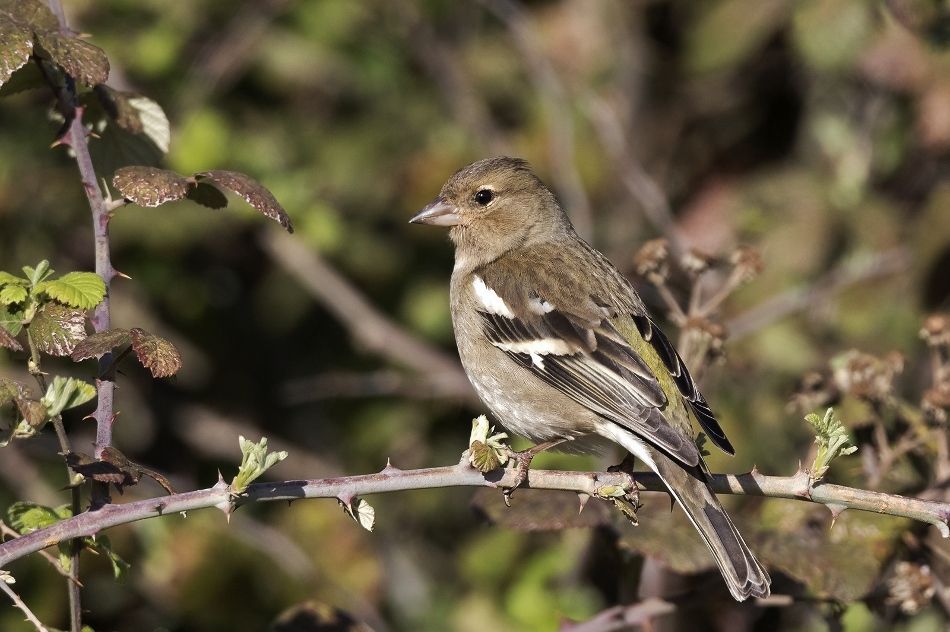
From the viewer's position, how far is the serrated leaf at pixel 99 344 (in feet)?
9.19

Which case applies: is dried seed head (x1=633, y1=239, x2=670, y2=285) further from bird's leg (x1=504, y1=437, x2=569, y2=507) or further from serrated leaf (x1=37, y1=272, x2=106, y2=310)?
serrated leaf (x1=37, y1=272, x2=106, y2=310)

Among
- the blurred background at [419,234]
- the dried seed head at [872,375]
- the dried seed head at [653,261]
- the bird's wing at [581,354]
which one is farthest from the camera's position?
the blurred background at [419,234]

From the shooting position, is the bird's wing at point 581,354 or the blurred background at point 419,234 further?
the blurred background at point 419,234

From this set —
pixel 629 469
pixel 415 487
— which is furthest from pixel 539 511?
pixel 415 487

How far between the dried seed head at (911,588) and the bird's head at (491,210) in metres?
2.35

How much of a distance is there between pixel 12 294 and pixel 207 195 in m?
0.64

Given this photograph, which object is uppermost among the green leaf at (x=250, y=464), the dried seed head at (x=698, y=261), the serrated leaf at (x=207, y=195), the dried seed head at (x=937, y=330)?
the serrated leaf at (x=207, y=195)

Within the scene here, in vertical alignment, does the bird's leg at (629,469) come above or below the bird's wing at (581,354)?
below

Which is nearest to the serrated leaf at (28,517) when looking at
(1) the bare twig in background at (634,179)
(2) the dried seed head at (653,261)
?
(2) the dried seed head at (653,261)

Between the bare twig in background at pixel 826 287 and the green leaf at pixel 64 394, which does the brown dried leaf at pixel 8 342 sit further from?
the bare twig in background at pixel 826 287

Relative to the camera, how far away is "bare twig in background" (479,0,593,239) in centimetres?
713

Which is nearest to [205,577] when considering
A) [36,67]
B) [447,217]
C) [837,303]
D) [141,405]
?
[141,405]

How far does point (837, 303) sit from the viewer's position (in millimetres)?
7090

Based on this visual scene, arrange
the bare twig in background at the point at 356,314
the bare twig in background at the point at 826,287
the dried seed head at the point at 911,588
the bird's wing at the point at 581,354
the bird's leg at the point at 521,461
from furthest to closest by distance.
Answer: the bare twig in background at the point at 356,314
the bare twig in background at the point at 826,287
the bird's wing at the point at 581,354
the dried seed head at the point at 911,588
the bird's leg at the point at 521,461
